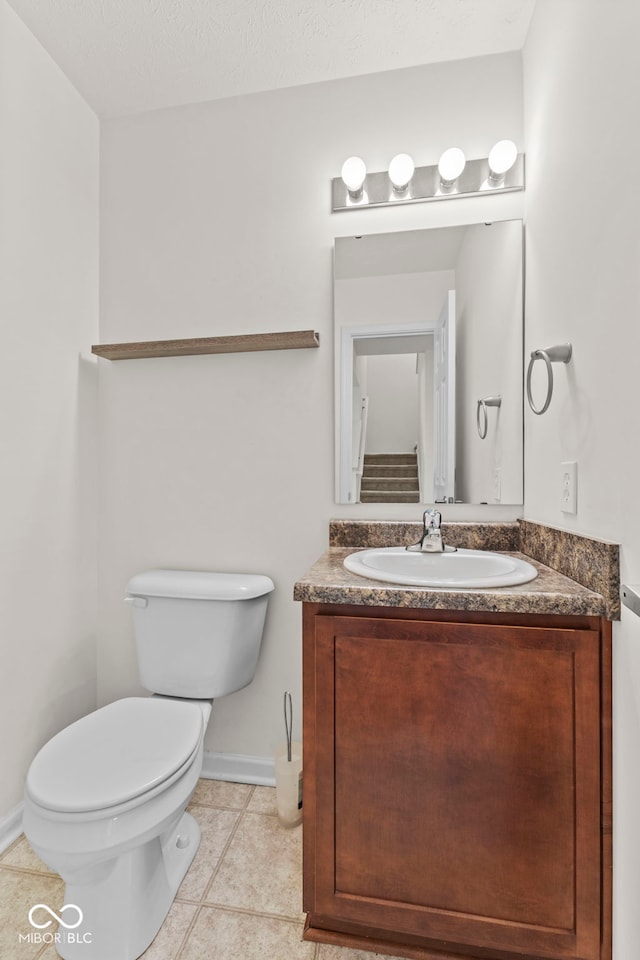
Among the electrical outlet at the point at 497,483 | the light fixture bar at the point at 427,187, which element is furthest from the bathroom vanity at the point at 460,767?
the light fixture bar at the point at 427,187

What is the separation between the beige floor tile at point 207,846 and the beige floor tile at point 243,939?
75 millimetres

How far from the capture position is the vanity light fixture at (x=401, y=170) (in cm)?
154

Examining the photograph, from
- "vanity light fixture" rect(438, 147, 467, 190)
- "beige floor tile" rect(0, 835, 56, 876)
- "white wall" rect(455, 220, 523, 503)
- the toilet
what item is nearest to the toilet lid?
the toilet

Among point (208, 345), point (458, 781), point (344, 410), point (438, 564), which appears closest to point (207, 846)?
point (458, 781)

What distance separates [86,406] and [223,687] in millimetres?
1119

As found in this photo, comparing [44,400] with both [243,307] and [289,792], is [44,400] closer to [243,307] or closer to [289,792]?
[243,307]

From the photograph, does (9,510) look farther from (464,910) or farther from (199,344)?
(464,910)

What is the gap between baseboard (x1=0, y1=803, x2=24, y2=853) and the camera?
1.40m

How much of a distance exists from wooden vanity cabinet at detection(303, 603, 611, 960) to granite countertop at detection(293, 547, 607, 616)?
0.04 metres

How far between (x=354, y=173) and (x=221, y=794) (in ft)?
6.95

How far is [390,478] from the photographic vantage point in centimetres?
163

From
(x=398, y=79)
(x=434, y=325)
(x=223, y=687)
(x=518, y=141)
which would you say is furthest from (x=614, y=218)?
(x=223, y=687)

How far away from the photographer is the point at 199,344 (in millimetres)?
1644

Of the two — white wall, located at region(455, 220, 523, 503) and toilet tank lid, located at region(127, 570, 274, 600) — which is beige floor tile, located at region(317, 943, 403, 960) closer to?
toilet tank lid, located at region(127, 570, 274, 600)
